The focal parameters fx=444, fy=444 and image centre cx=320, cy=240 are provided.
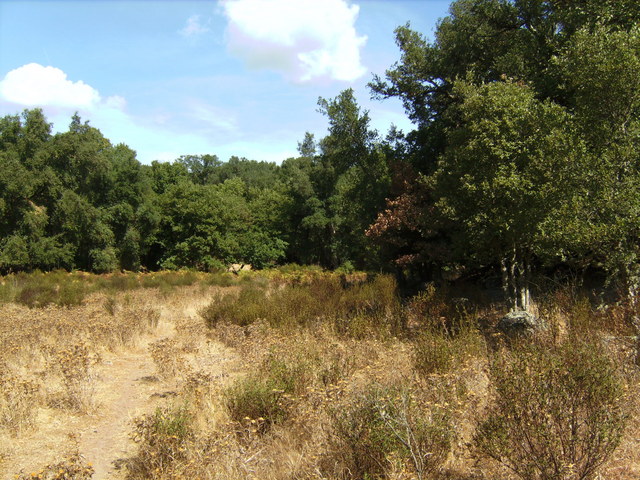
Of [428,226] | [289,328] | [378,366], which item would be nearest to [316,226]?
[428,226]

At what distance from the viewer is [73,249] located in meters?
27.1

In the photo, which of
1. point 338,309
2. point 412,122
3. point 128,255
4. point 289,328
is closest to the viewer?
point 289,328

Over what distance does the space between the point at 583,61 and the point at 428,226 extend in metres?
5.39

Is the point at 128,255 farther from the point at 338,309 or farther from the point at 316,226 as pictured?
the point at 338,309

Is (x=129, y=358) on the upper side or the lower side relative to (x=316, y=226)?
lower

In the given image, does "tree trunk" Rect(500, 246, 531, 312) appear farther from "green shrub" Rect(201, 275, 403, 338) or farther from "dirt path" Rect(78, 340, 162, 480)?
"dirt path" Rect(78, 340, 162, 480)

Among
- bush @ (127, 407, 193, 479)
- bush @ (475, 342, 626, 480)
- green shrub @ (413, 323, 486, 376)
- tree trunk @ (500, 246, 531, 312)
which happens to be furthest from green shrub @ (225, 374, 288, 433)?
tree trunk @ (500, 246, 531, 312)

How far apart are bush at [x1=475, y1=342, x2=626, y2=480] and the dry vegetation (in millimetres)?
14

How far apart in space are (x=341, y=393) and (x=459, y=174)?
17.4ft

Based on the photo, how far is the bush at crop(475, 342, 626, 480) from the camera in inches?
111

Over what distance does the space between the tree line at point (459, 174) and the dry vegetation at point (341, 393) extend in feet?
5.01

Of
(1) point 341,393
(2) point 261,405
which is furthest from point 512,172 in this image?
(2) point 261,405

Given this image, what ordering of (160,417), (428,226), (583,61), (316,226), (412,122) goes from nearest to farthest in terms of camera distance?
(160,417) < (583,61) < (428,226) < (412,122) < (316,226)

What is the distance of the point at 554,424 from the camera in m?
3.04
